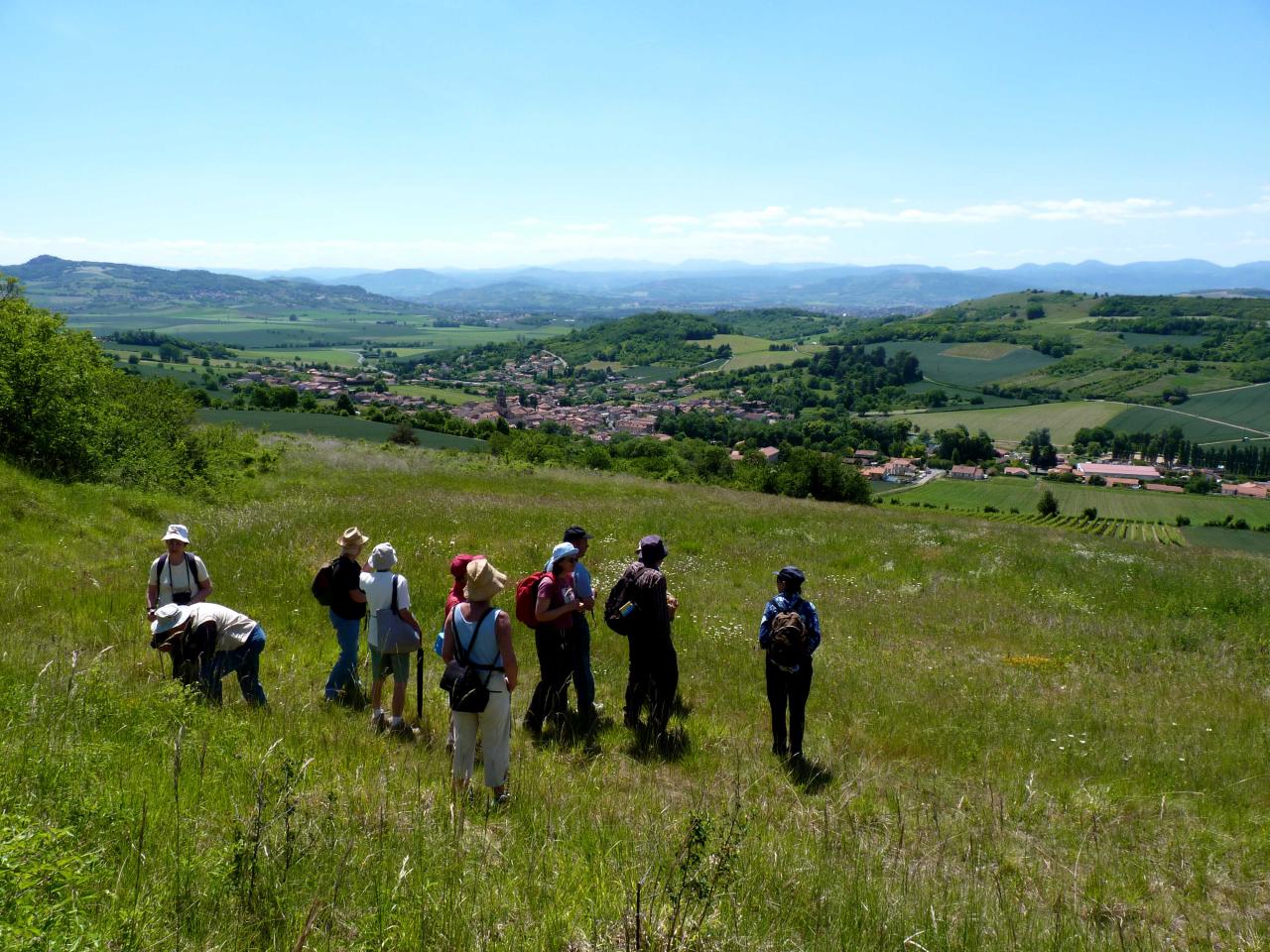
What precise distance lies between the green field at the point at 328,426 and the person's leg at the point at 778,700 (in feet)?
123

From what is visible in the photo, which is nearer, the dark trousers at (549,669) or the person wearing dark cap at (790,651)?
the person wearing dark cap at (790,651)

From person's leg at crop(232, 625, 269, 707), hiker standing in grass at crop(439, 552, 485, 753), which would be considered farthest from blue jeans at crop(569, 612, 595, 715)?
person's leg at crop(232, 625, 269, 707)

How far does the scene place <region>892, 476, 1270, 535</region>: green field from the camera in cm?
7235

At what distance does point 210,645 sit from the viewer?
5.68m

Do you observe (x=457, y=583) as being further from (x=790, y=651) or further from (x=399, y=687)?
(x=790, y=651)

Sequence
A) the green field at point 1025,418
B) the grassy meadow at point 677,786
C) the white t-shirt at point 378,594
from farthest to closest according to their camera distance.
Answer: the green field at point 1025,418, the white t-shirt at point 378,594, the grassy meadow at point 677,786

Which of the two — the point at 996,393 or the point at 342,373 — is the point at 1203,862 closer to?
the point at 342,373

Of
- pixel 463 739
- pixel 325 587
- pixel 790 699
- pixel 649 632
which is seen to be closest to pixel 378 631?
pixel 325 587

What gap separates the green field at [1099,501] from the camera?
72.4 metres

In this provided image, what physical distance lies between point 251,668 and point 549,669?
243 cm

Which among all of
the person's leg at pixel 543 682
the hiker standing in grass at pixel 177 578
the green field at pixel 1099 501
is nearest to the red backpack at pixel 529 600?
the person's leg at pixel 543 682

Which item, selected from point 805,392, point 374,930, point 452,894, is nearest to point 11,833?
point 374,930

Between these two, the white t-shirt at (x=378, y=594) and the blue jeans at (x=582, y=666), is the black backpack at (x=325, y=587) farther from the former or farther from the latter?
the blue jeans at (x=582, y=666)

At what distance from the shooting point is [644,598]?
6500 mm
